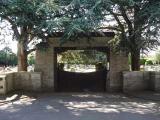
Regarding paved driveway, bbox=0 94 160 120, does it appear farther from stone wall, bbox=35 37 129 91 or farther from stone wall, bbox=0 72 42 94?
stone wall, bbox=35 37 129 91

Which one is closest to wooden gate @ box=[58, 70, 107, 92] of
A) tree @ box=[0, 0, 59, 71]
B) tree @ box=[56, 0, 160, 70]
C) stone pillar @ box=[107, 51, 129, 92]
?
stone pillar @ box=[107, 51, 129, 92]

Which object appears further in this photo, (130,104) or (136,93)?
(136,93)

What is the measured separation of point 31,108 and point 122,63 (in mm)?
9282

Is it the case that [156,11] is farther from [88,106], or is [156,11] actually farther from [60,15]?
[88,106]

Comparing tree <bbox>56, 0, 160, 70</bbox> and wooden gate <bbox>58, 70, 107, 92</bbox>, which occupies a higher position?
tree <bbox>56, 0, 160, 70</bbox>

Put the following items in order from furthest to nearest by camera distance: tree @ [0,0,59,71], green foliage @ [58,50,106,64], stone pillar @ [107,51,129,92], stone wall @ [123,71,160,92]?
green foliage @ [58,50,106,64]
stone pillar @ [107,51,129,92]
stone wall @ [123,71,160,92]
tree @ [0,0,59,71]

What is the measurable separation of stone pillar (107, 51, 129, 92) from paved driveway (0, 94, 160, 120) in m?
5.24

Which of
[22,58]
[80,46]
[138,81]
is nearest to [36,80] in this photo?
[22,58]

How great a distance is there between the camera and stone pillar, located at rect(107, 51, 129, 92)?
78.4 feet

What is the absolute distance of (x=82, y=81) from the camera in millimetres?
27469

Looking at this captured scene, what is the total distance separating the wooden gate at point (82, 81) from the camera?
2570 cm

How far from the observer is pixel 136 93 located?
21.7 m

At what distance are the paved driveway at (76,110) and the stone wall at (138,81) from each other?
420 cm

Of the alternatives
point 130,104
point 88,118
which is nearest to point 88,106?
point 130,104
